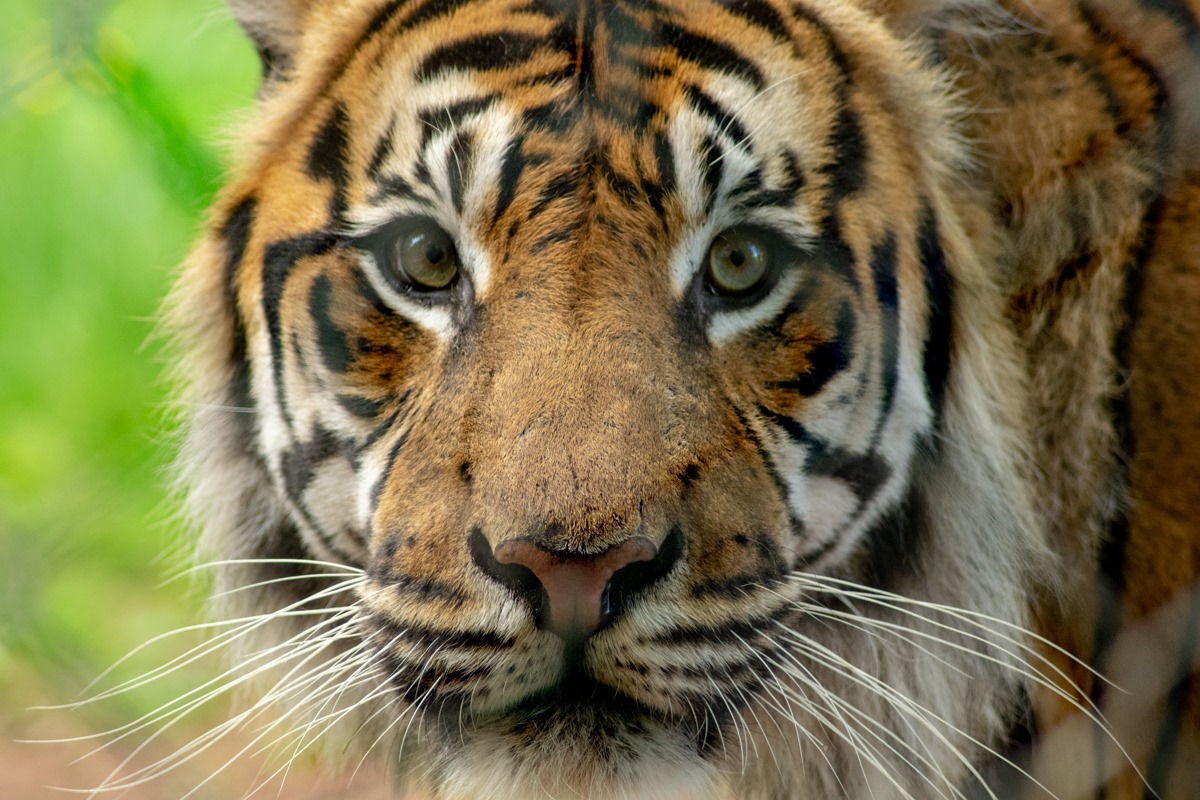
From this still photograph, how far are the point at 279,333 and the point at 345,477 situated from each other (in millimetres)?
189

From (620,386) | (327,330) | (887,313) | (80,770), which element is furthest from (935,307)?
(80,770)

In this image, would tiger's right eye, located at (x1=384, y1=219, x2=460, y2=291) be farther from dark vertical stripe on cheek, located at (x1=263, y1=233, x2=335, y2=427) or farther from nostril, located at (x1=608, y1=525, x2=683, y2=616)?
nostril, located at (x1=608, y1=525, x2=683, y2=616)

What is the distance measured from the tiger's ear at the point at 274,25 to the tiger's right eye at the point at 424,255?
1.15 ft

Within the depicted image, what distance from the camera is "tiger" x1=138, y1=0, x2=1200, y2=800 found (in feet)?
3.67

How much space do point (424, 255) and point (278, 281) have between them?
22 centimetres

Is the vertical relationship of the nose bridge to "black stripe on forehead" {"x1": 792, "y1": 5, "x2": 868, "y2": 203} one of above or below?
below

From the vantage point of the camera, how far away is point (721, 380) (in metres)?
1.21

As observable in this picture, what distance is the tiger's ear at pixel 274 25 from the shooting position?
1.45m

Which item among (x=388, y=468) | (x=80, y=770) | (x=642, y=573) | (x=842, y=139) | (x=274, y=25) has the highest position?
(x=274, y=25)

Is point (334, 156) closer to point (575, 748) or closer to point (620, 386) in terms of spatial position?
point (620, 386)

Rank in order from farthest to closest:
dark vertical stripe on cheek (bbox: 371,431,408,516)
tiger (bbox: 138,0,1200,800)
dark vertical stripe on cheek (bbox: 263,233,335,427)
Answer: dark vertical stripe on cheek (bbox: 263,233,335,427)
dark vertical stripe on cheek (bbox: 371,431,408,516)
tiger (bbox: 138,0,1200,800)

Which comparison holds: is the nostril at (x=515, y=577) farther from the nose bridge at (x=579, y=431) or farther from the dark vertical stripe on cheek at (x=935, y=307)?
the dark vertical stripe on cheek at (x=935, y=307)

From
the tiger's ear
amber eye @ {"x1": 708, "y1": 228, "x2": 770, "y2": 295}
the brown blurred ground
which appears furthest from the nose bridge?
the brown blurred ground

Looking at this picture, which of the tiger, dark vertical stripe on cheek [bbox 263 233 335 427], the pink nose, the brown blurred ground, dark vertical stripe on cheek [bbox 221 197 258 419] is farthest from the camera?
the brown blurred ground
